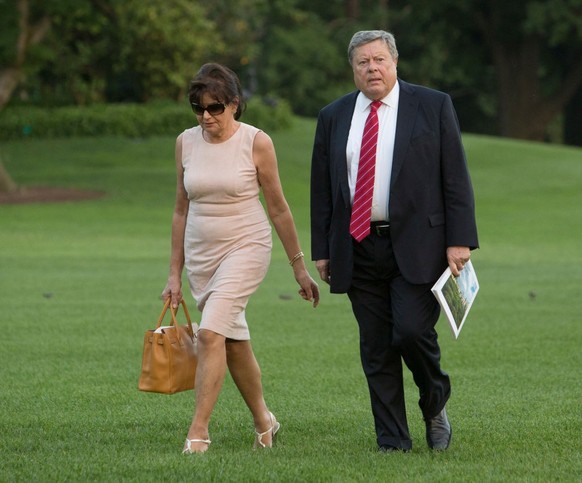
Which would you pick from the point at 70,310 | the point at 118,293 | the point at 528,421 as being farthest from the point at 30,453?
the point at 118,293

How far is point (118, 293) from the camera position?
52.0ft

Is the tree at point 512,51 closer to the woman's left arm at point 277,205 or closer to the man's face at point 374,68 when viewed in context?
the woman's left arm at point 277,205

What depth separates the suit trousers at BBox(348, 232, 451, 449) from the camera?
6.58 metres

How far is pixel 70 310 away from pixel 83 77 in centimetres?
3616

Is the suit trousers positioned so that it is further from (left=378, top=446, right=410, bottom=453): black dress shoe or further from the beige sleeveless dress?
the beige sleeveless dress

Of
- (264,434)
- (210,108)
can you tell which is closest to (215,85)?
(210,108)

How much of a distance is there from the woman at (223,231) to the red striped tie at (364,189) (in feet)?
1.64

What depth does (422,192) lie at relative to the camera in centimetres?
652

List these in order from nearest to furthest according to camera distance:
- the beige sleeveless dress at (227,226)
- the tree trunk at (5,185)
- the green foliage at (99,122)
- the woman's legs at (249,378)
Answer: the beige sleeveless dress at (227,226) → the woman's legs at (249,378) → the tree trunk at (5,185) → the green foliage at (99,122)

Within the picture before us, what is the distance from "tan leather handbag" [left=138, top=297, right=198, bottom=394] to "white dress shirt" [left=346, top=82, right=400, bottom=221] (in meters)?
1.14

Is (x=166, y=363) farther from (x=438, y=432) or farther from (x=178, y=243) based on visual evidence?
(x=438, y=432)

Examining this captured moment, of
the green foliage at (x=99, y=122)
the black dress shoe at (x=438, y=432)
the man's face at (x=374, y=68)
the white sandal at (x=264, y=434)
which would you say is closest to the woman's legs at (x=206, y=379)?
the white sandal at (x=264, y=434)

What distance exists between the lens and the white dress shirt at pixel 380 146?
21.5ft

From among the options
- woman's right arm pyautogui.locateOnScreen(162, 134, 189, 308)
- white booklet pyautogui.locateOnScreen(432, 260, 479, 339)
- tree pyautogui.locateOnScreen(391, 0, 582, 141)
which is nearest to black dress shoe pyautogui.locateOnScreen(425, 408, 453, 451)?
white booklet pyautogui.locateOnScreen(432, 260, 479, 339)
